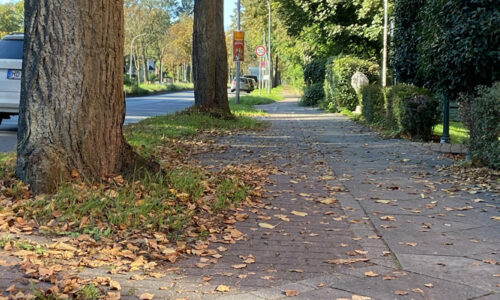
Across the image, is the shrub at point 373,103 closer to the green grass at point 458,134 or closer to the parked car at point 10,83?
the green grass at point 458,134

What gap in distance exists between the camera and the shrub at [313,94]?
33188 millimetres

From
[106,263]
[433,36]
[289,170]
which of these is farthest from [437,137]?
[106,263]

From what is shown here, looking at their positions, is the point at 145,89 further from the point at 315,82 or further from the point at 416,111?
the point at 416,111

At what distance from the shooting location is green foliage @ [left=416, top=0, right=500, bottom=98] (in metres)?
9.14

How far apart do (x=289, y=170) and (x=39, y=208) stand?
15.1 feet

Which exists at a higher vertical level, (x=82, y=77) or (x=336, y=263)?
(x=82, y=77)

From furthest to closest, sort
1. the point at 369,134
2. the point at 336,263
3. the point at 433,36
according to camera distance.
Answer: the point at 369,134 → the point at 433,36 → the point at 336,263

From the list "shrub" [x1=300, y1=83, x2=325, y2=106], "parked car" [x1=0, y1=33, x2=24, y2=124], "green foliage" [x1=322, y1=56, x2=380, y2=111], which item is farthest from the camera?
"shrub" [x1=300, y1=83, x2=325, y2=106]

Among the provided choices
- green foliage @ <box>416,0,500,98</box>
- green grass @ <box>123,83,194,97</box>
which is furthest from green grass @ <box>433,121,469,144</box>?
green grass @ <box>123,83,194,97</box>

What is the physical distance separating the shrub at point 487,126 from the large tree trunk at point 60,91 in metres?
5.13

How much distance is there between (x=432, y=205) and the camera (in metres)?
6.54

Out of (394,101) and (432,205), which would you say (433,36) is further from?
(432,205)

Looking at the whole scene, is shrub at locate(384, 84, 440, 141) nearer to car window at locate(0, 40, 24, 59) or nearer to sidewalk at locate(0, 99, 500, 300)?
sidewalk at locate(0, 99, 500, 300)

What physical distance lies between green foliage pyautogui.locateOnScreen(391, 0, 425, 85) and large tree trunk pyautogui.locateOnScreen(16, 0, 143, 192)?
11.0 meters
